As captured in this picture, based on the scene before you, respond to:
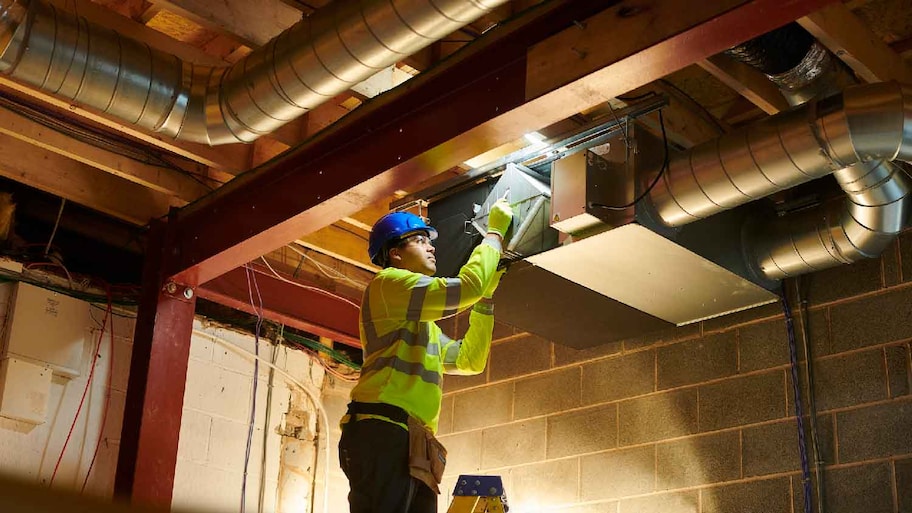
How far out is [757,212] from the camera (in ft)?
14.0

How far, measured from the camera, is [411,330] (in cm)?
366

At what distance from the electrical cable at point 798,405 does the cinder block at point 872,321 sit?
15cm

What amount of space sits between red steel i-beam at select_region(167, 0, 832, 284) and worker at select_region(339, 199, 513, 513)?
41 centimetres

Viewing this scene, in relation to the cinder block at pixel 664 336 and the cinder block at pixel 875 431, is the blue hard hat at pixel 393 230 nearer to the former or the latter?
the cinder block at pixel 664 336

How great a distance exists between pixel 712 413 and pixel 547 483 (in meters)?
0.90

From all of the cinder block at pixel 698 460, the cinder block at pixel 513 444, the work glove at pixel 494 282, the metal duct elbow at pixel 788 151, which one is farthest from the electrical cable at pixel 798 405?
the cinder block at pixel 513 444

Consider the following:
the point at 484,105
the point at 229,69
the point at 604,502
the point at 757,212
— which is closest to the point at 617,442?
the point at 604,502

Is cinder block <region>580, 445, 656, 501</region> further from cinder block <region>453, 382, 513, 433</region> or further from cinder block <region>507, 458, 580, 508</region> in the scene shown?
cinder block <region>453, 382, 513, 433</region>

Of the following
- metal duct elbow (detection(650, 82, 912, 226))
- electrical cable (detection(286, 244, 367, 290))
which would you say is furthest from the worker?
electrical cable (detection(286, 244, 367, 290))

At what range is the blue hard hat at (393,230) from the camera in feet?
12.9

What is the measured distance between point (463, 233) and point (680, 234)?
0.85 m

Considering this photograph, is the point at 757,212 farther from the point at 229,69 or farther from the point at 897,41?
the point at 229,69

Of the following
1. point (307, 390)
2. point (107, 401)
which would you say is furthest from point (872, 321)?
point (107, 401)

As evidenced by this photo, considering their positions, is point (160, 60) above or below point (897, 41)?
below
